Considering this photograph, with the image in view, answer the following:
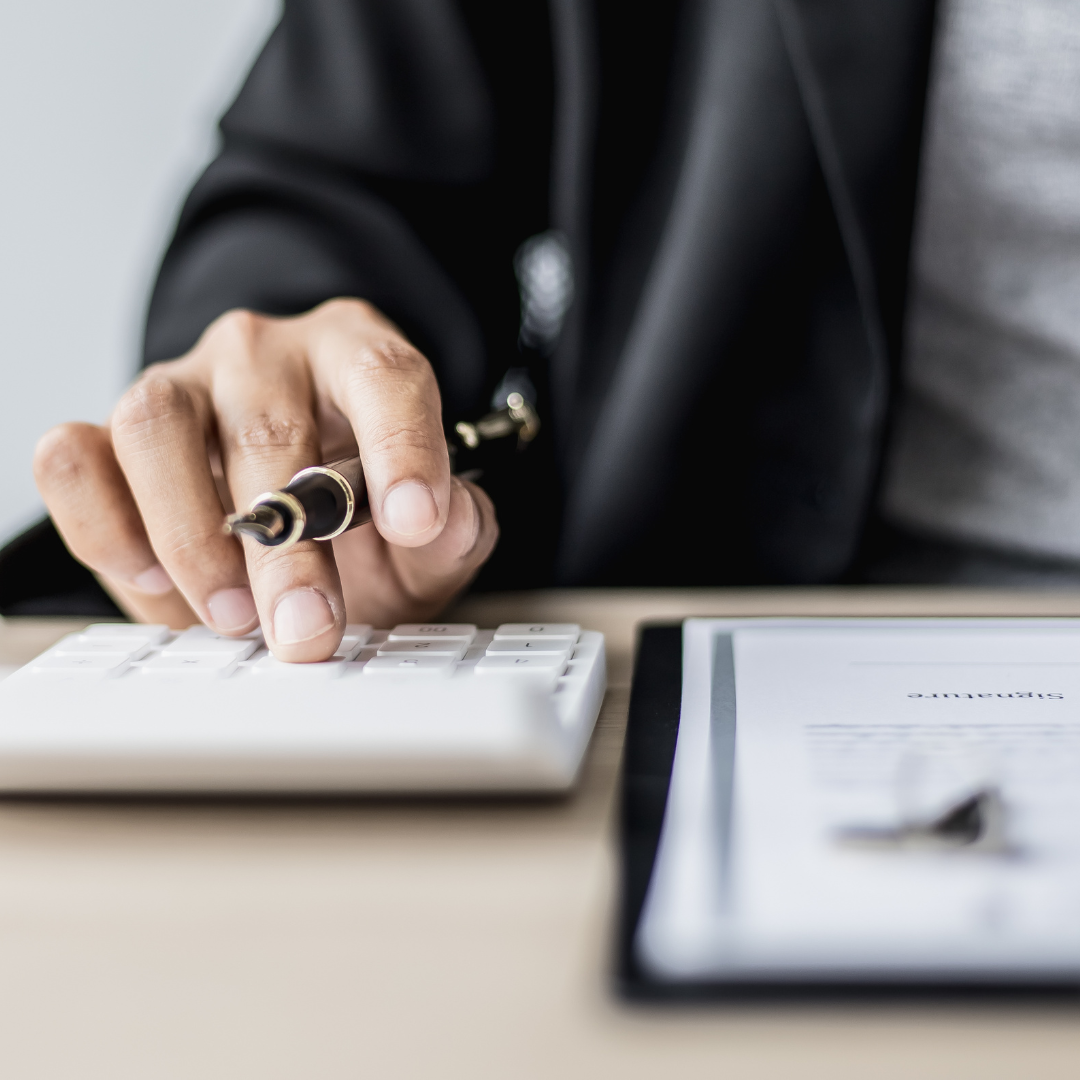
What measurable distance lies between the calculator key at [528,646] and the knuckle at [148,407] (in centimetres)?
14

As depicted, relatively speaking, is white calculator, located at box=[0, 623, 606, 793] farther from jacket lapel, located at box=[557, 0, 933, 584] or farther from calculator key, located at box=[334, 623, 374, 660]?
jacket lapel, located at box=[557, 0, 933, 584]

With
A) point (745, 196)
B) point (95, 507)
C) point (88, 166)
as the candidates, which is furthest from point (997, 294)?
point (88, 166)

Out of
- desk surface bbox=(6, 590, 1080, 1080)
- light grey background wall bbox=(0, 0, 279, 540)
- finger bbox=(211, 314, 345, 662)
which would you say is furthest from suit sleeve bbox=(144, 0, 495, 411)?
light grey background wall bbox=(0, 0, 279, 540)

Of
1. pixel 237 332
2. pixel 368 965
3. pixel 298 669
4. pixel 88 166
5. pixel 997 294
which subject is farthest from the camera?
pixel 88 166

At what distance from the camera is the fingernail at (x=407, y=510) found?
0.95ft

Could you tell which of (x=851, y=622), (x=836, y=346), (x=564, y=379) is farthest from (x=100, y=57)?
(x=851, y=622)

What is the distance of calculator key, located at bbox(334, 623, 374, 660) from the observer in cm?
28

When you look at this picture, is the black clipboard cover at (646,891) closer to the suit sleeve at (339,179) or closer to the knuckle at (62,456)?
the knuckle at (62,456)

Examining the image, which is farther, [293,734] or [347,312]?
[347,312]

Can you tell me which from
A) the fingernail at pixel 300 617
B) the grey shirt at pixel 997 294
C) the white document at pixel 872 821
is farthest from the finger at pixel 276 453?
the grey shirt at pixel 997 294

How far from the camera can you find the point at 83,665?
267 mm

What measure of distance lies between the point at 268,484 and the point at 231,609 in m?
0.04

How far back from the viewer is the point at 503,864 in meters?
0.19

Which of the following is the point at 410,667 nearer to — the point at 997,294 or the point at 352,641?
the point at 352,641
